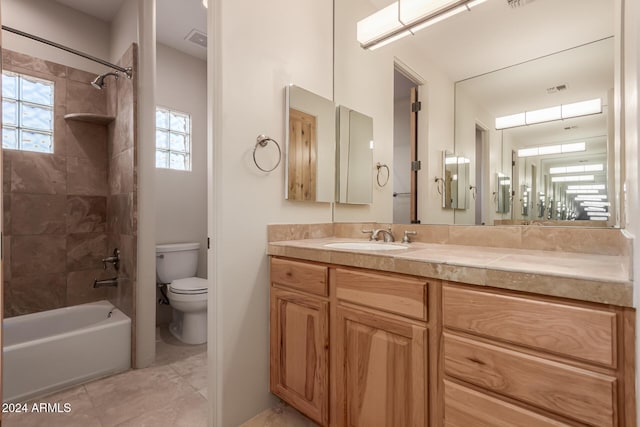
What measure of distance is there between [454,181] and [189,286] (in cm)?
218

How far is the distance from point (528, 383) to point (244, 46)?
175 centimetres

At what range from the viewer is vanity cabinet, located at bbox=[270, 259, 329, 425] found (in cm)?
133

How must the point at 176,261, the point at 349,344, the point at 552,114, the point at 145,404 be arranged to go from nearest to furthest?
1. the point at 349,344
2. the point at 552,114
3. the point at 145,404
4. the point at 176,261

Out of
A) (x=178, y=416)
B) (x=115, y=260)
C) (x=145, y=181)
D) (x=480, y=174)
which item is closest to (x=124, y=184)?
(x=145, y=181)

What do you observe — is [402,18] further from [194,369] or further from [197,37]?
[194,369]

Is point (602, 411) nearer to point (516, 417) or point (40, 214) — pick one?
point (516, 417)

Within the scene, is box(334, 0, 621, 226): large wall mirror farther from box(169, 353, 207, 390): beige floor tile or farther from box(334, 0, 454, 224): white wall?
Answer: box(169, 353, 207, 390): beige floor tile

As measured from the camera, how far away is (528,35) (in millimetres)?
1371

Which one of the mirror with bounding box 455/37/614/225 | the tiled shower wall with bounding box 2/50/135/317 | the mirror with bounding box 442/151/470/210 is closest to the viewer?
the mirror with bounding box 455/37/614/225

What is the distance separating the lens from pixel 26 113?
2.39 meters

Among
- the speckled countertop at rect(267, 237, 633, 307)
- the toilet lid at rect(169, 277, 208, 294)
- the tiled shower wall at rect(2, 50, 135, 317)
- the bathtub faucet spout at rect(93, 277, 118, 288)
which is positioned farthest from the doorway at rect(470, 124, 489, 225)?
the bathtub faucet spout at rect(93, 277, 118, 288)

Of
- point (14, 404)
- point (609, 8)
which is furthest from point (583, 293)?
point (14, 404)

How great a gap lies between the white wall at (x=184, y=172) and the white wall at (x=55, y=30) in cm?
48

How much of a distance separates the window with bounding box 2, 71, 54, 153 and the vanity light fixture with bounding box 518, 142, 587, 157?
11.0ft
